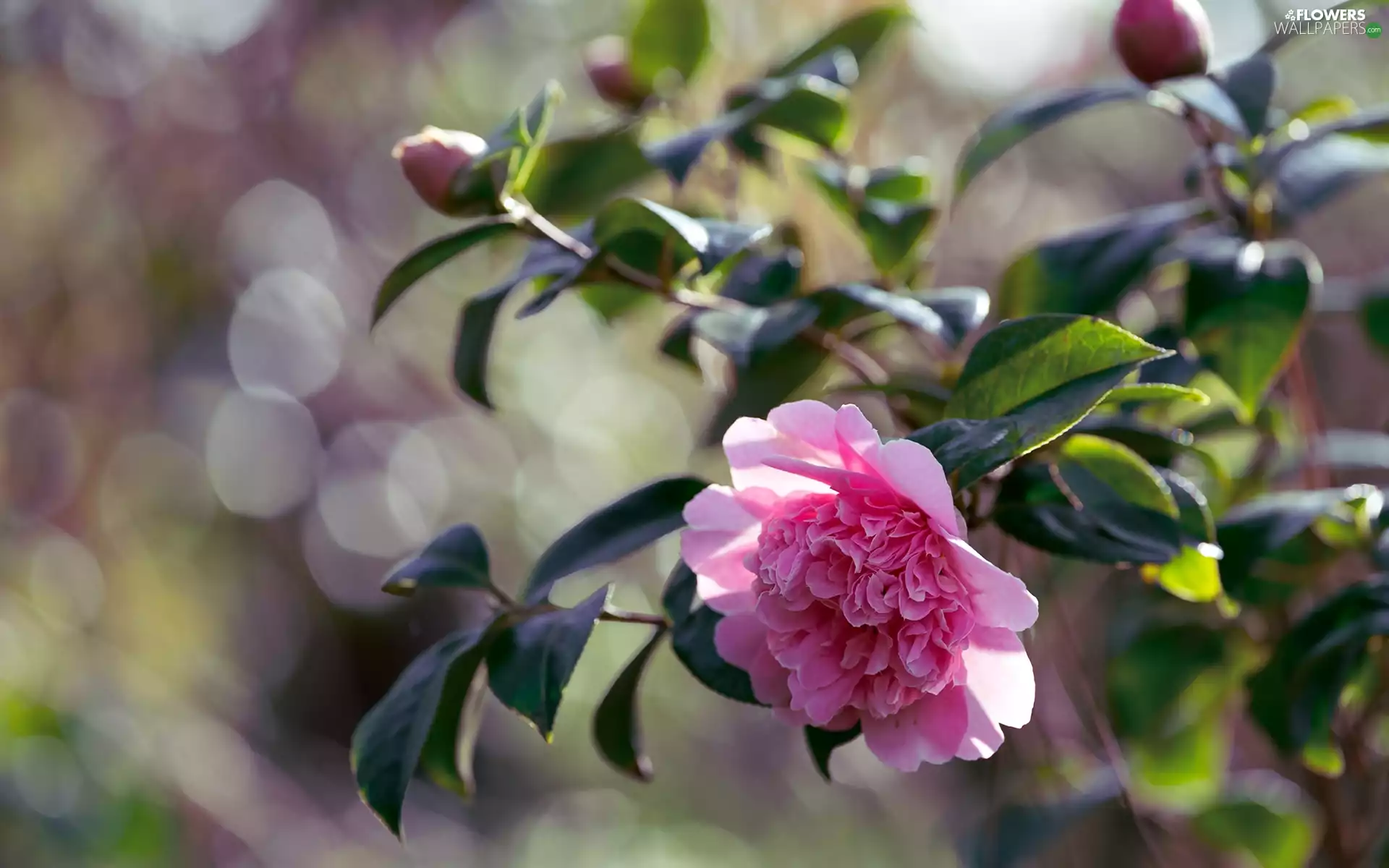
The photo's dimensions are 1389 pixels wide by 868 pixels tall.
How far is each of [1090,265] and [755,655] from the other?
0.35m

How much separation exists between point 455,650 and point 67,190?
2.35m

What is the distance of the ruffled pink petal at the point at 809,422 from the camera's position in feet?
1.45

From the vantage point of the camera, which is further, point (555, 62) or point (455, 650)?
point (555, 62)

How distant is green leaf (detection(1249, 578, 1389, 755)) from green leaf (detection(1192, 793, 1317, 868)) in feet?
0.89

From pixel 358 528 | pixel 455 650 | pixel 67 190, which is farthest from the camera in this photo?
pixel 358 528

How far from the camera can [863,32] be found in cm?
87

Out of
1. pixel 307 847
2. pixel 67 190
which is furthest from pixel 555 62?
pixel 307 847

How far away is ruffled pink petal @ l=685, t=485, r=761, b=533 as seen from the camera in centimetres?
47

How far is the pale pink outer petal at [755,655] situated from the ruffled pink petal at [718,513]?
40mm

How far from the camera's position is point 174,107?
2.63 meters

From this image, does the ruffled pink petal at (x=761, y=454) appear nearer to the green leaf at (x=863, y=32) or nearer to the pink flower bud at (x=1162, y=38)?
the pink flower bud at (x=1162, y=38)

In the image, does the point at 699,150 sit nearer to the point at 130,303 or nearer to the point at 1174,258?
the point at 1174,258

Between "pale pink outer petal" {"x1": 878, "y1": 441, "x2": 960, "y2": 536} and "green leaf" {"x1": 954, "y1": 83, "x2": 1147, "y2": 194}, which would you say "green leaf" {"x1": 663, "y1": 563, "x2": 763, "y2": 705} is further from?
"green leaf" {"x1": 954, "y1": 83, "x2": 1147, "y2": 194}

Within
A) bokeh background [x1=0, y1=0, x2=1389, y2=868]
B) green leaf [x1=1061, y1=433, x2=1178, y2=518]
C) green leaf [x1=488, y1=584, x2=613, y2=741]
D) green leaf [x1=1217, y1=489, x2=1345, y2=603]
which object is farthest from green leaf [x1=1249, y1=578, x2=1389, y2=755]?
bokeh background [x1=0, y1=0, x2=1389, y2=868]
